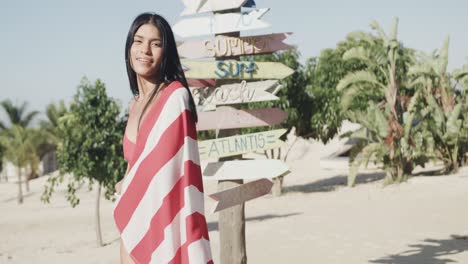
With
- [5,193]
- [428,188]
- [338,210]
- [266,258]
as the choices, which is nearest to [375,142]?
[428,188]

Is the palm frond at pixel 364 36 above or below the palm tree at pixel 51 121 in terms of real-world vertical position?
above

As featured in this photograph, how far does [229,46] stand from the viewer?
4.82 m

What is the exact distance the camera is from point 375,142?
56.4 feet

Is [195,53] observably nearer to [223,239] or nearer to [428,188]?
[223,239]

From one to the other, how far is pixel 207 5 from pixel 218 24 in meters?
0.19

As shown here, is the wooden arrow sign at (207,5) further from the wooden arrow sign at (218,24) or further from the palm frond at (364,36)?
the palm frond at (364,36)

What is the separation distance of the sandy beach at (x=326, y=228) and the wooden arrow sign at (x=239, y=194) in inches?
32.0

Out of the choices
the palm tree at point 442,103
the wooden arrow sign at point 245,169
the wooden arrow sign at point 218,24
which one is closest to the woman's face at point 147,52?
the wooden arrow sign at point 245,169

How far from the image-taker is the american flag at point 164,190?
2.64 meters

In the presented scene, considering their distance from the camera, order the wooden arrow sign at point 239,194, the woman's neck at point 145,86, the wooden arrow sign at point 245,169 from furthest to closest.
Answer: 1. the wooden arrow sign at point 245,169
2. the wooden arrow sign at point 239,194
3. the woman's neck at point 145,86

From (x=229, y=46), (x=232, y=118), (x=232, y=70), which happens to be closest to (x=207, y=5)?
(x=229, y=46)

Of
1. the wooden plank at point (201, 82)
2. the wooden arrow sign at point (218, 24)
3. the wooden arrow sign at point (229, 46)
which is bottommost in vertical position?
the wooden plank at point (201, 82)

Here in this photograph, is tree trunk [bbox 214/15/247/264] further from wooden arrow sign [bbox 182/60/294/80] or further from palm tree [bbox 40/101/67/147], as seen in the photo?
palm tree [bbox 40/101/67/147]

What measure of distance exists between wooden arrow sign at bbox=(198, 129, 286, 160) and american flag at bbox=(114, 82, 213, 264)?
1.94 meters
